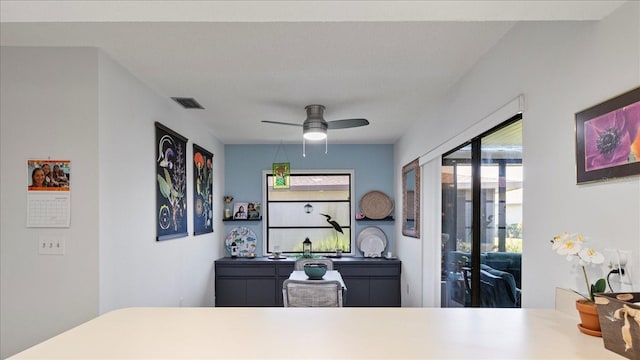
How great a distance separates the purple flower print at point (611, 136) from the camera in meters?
1.42

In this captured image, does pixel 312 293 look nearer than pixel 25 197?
No

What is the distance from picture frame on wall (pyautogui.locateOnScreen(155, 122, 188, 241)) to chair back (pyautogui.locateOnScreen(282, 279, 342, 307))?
1.19 metres

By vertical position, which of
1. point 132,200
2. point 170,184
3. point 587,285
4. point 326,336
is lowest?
point 326,336

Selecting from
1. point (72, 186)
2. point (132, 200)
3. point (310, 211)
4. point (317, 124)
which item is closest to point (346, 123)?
point (317, 124)

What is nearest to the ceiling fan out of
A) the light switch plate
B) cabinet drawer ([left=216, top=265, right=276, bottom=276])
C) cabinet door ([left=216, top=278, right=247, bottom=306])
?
the light switch plate

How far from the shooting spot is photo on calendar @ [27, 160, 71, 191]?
2.62 metres

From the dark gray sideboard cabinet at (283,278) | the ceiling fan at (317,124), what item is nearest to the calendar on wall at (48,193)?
the ceiling fan at (317,124)

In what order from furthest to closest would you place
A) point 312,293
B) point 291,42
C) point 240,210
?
point 240,210 → point 312,293 → point 291,42

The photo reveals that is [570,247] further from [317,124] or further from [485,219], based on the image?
[317,124]

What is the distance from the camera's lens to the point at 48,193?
2621 millimetres

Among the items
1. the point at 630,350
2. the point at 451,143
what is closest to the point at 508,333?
the point at 630,350

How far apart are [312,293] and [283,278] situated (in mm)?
2425

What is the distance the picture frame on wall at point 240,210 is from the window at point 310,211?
1.00 feet

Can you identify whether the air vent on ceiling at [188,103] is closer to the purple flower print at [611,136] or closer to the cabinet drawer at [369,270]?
the cabinet drawer at [369,270]
